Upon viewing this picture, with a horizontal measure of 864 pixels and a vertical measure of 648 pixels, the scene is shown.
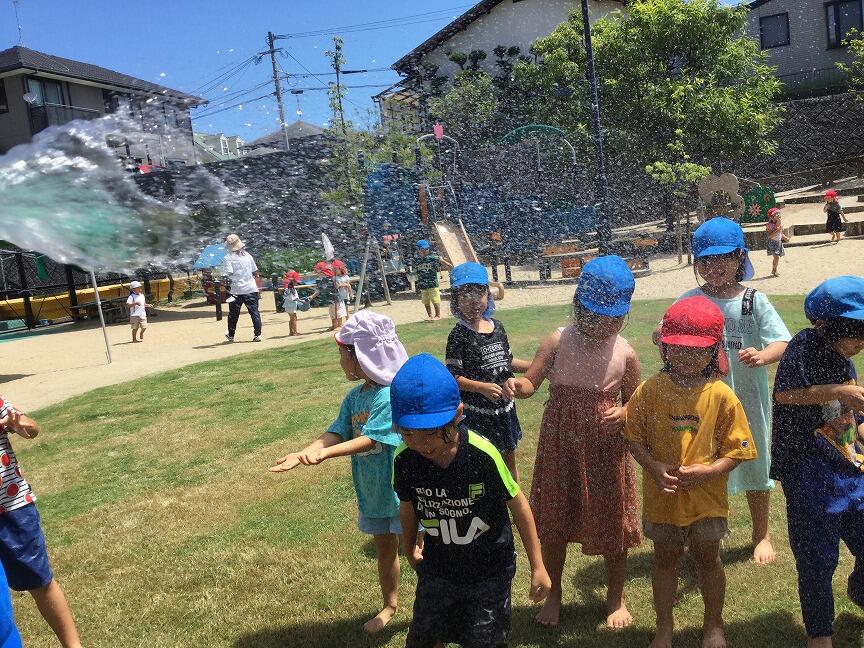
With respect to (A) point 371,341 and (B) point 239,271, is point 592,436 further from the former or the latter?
(B) point 239,271

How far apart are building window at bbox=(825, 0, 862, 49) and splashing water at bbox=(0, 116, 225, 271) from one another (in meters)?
32.6

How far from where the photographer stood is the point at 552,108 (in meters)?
26.3

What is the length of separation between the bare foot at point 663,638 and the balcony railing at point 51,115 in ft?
81.3

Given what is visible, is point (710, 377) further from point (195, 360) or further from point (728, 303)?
point (195, 360)

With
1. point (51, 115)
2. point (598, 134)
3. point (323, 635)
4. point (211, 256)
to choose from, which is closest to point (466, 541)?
point (323, 635)

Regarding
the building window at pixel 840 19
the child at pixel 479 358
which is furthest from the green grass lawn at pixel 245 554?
the building window at pixel 840 19

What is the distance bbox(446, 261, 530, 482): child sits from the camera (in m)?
4.14

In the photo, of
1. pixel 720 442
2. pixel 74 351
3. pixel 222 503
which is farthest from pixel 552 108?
pixel 720 442

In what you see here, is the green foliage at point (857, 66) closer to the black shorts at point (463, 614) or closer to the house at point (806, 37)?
the house at point (806, 37)

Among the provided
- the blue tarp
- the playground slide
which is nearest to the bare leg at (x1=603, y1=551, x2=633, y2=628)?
the playground slide

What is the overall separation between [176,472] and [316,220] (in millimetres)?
24266

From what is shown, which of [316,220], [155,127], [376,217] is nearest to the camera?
[155,127]

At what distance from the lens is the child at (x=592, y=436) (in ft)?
10.9

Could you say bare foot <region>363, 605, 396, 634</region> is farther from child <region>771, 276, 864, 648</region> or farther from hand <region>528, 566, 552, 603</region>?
child <region>771, 276, 864, 648</region>
